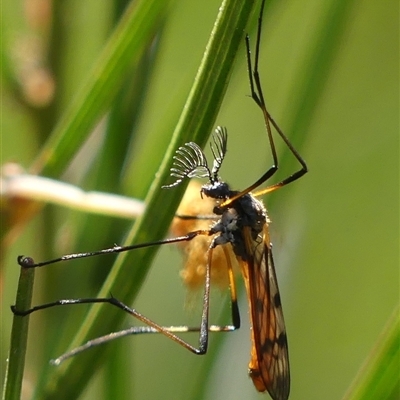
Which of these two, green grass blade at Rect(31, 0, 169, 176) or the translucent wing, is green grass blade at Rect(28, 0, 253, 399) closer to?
green grass blade at Rect(31, 0, 169, 176)

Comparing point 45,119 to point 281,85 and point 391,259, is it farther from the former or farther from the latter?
point 391,259

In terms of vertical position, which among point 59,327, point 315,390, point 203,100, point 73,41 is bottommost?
point 315,390

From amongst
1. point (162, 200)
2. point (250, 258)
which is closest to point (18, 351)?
point (162, 200)

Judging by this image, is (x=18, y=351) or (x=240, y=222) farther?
(x=240, y=222)

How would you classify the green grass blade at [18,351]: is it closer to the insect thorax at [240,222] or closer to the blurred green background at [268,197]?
the blurred green background at [268,197]

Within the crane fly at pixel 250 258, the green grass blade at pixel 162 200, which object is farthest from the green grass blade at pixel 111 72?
the crane fly at pixel 250 258

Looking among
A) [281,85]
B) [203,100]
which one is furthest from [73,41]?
[281,85]

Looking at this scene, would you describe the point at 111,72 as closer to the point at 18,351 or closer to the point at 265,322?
the point at 18,351

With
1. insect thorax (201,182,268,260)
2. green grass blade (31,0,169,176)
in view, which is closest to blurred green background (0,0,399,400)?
insect thorax (201,182,268,260)
